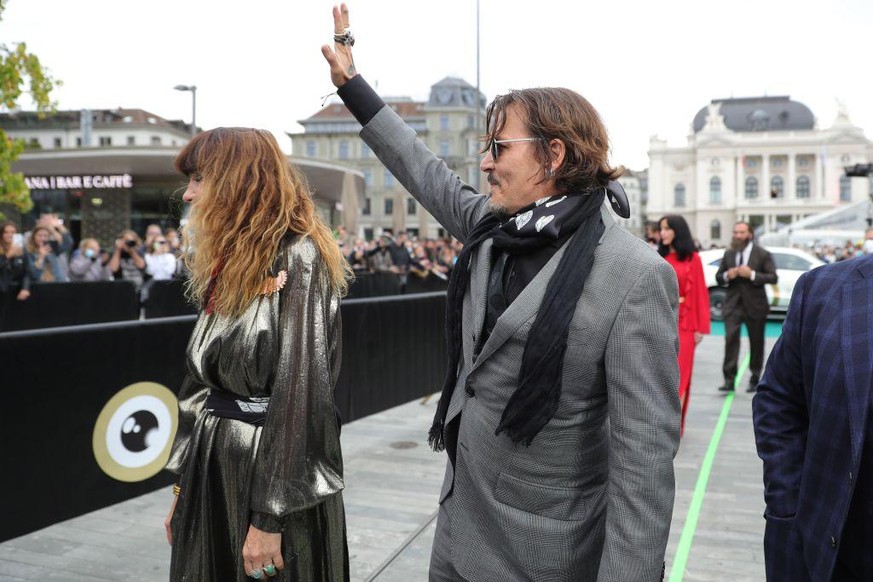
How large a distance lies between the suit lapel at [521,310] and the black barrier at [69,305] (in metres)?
10.1

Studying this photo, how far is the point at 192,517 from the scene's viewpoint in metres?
2.25

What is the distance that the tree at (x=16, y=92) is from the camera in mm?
15180

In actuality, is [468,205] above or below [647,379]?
above

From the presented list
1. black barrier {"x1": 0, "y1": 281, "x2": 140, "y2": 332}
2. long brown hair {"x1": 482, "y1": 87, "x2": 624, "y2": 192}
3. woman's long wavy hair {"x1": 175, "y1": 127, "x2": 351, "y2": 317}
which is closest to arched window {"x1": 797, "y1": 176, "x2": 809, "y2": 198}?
Result: black barrier {"x1": 0, "y1": 281, "x2": 140, "y2": 332}

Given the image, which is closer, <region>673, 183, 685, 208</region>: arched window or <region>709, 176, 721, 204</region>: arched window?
<region>709, 176, 721, 204</region>: arched window

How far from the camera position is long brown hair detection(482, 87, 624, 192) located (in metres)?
2.01

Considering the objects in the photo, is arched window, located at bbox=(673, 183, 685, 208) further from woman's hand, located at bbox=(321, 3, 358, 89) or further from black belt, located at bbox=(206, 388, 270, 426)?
black belt, located at bbox=(206, 388, 270, 426)

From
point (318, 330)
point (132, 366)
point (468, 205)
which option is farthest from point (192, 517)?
point (132, 366)

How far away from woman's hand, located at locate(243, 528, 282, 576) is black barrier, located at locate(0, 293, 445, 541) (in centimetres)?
238

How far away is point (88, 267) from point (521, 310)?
12.9 m

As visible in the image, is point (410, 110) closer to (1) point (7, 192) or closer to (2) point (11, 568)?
(1) point (7, 192)

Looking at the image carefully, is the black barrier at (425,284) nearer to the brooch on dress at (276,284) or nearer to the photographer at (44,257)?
the photographer at (44,257)

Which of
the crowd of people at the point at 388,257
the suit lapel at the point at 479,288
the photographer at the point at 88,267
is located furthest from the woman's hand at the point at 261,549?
the crowd of people at the point at 388,257

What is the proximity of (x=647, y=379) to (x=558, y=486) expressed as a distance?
331 mm
